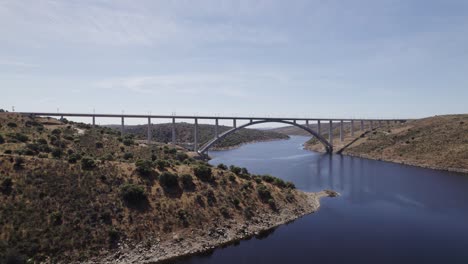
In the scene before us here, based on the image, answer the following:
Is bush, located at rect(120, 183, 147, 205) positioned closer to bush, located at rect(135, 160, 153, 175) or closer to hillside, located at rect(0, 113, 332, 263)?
hillside, located at rect(0, 113, 332, 263)

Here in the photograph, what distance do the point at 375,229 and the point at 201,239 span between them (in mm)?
19507

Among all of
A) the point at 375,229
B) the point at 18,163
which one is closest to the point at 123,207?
the point at 18,163

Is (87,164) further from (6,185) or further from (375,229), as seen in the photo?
(375,229)

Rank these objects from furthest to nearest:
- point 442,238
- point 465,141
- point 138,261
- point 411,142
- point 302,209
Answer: point 411,142
point 465,141
point 302,209
point 442,238
point 138,261

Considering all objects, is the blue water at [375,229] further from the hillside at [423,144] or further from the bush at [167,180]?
the hillside at [423,144]

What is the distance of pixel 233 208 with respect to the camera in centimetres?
3775

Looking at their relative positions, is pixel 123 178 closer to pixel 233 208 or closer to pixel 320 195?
pixel 233 208

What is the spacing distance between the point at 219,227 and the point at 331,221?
1398 centimetres

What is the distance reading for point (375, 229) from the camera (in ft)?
116

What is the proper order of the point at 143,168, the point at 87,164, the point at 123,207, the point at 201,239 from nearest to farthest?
the point at 201,239 < the point at 123,207 < the point at 87,164 < the point at 143,168

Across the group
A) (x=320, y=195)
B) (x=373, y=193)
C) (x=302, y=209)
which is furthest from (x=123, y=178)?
(x=373, y=193)

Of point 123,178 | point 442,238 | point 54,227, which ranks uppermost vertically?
point 123,178

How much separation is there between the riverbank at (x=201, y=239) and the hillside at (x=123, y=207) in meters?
→ 0.09

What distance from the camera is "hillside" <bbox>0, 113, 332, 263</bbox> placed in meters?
27.0
